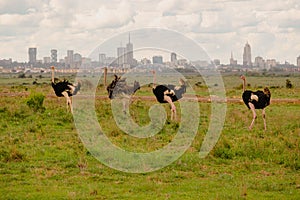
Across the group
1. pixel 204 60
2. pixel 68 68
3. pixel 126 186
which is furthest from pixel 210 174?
pixel 68 68

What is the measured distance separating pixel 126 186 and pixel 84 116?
1089cm

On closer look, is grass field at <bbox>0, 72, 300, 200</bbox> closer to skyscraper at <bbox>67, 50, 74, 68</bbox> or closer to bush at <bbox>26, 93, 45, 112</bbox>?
bush at <bbox>26, 93, 45, 112</bbox>

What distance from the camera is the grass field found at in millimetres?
9938

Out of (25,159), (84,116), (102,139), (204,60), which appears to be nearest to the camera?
(25,159)

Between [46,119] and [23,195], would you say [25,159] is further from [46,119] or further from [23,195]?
[46,119]

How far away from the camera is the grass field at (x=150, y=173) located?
32.6 ft

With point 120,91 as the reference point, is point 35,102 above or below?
below

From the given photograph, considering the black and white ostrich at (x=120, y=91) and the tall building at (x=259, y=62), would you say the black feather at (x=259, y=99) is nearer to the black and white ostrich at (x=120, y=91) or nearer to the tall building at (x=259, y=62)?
the black and white ostrich at (x=120, y=91)

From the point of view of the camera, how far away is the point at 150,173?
11586 mm

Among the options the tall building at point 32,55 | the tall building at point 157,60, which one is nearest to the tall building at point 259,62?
the tall building at point 32,55

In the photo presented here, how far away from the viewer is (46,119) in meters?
19.3

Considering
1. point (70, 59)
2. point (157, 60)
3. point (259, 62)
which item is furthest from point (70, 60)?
point (259, 62)

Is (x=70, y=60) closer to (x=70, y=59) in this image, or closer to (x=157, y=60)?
(x=70, y=59)

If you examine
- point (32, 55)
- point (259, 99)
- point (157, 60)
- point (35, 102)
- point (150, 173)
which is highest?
point (32, 55)
